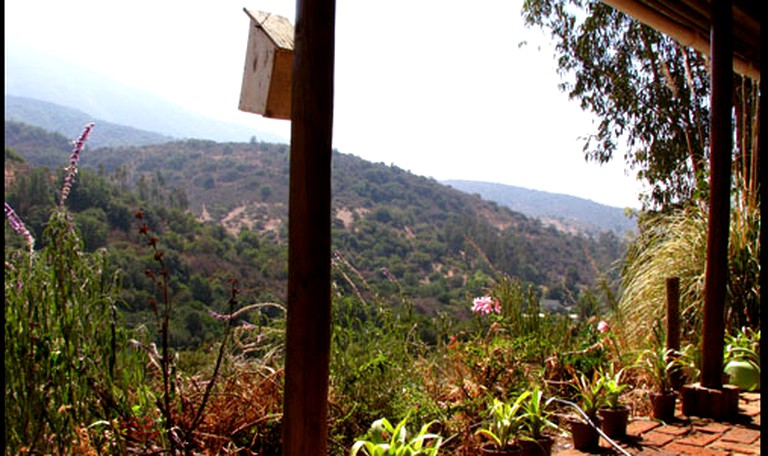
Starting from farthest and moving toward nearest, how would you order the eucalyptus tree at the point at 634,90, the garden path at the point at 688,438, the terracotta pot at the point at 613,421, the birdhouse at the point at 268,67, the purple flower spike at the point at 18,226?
the eucalyptus tree at the point at 634,90
the terracotta pot at the point at 613,421
the garden path at the point at 688,438
the purple flower spike at the point at 18,226
the birdhouse at the point at 268,67

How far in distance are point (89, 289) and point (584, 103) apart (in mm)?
9110

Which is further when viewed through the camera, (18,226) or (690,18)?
(690,18)

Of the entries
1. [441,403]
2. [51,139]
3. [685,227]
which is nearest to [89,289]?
[441,403]

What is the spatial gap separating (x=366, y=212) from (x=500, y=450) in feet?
62.1

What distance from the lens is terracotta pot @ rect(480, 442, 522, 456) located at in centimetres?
215

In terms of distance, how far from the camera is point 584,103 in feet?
33.2

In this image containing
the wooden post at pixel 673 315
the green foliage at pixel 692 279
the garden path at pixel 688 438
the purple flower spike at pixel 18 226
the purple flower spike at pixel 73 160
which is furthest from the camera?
the green foliage at pixel 692 279

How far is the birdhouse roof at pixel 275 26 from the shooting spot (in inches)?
69.0

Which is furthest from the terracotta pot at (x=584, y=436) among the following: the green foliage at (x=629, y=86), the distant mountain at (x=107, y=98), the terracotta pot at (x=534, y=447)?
the distant mountain at (x=107, y=98)

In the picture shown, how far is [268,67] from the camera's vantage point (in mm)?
1737

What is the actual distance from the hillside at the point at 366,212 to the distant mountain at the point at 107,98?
43.3ft

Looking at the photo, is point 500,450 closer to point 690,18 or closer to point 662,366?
point 662,366

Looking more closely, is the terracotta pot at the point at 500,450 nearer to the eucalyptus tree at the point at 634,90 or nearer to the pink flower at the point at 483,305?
the pink flower at the point at 483,305

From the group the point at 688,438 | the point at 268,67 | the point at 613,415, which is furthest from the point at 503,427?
the point at 268,67
